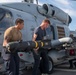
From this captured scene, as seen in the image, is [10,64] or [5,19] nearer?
[10,64]

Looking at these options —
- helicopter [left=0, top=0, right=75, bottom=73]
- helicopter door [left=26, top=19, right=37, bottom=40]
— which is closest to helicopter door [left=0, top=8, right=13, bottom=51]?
helicopter [left=0, top=0, right=75, bottom=73]

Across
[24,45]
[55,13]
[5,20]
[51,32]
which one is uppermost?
[55,13]

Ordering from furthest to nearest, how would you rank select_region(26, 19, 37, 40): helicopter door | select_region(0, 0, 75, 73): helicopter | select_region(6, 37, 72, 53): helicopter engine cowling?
select_region(26, 19, 37, 40): helicopter door → select_region(0, 0, 75, 73): helicopter → select_region(6, 37, 72, 53): helicopter engine cowling

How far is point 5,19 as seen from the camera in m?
8.82

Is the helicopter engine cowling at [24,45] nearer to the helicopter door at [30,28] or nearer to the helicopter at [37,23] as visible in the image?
the helicopter at [37,23]

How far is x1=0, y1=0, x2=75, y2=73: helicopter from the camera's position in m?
8.91

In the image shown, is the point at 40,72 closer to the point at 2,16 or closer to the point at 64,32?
the point at 2,16

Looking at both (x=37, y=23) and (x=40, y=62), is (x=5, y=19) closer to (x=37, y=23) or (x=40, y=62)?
(x=40, y=62)

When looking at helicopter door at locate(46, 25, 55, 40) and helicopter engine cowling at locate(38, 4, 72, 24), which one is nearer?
helicopter door at locate(46, 25, 55, 40)

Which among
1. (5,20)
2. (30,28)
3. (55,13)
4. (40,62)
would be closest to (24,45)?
(40,62)

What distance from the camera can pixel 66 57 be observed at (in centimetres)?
1105

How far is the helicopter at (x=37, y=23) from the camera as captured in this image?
8914 millimetres

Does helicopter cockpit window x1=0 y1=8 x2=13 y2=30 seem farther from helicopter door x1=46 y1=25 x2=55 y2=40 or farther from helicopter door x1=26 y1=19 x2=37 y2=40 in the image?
helicopter door x1=46 y1=25 x2=55 y2=40

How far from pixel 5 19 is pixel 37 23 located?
2.22 m
